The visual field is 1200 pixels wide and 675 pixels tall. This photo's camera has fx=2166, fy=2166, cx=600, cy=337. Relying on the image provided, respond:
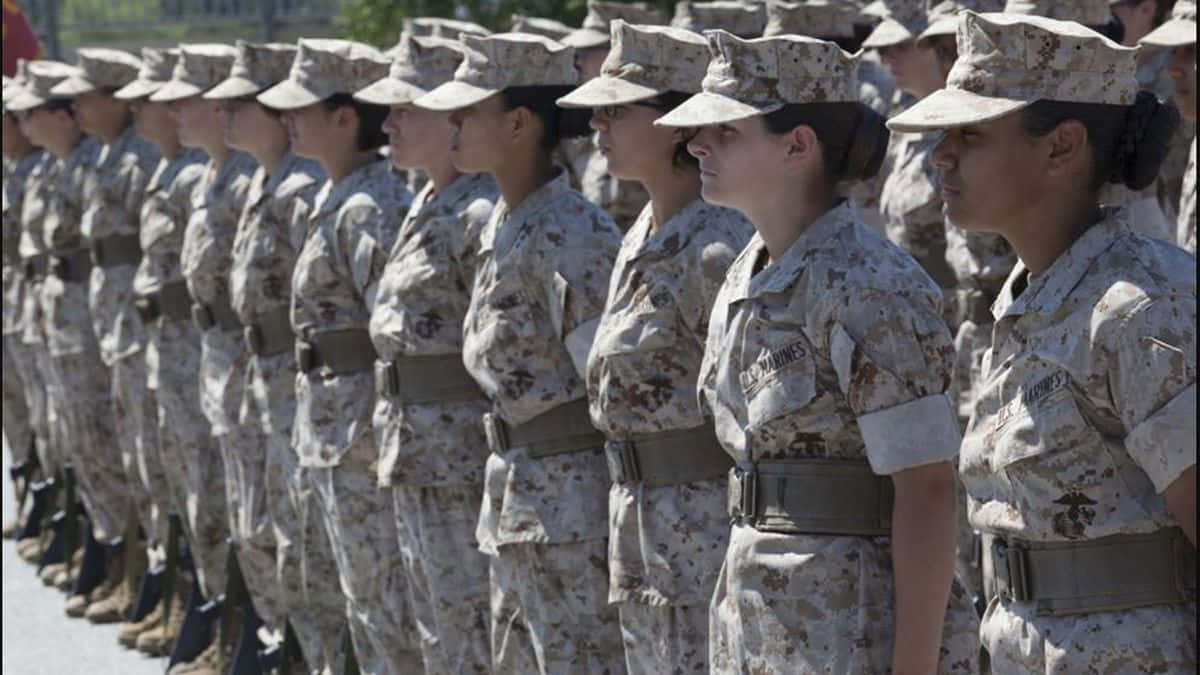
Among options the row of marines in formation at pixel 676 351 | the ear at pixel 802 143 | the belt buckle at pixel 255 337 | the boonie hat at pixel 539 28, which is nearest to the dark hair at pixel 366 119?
the row of marines in formation at pixel 676 351

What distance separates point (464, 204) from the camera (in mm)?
5727

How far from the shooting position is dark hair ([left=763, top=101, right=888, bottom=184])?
3.92 meters

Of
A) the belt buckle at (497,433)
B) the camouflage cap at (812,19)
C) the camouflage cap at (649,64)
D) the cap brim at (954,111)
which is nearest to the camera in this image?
the cap brim at (954,111)

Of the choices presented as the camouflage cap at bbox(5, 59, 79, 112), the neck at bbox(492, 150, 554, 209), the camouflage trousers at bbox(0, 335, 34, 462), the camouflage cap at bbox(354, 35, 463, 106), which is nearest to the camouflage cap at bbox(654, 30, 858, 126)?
the neck at bbox(492, 150, 554, 209)

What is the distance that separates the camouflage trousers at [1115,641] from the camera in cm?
327

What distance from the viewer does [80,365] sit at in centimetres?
1033

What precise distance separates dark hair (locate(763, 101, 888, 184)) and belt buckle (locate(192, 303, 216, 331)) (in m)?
4.26

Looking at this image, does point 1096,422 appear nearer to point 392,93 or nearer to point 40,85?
point 392,93

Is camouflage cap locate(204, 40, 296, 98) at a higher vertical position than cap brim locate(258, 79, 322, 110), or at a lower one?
lower

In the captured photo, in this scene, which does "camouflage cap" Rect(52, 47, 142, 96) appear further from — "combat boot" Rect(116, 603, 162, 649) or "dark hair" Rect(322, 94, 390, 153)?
"dark hair" Rect(322, 94, 390, 153)

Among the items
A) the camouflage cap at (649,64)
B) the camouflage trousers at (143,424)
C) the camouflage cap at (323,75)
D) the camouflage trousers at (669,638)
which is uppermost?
the camouflage cap at (649,64)

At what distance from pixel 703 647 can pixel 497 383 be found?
0.89 metres

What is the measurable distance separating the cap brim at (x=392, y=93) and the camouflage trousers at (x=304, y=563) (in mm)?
1386

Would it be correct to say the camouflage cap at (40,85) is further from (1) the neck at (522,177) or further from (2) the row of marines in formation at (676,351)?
(1) the neck at (522,177)
